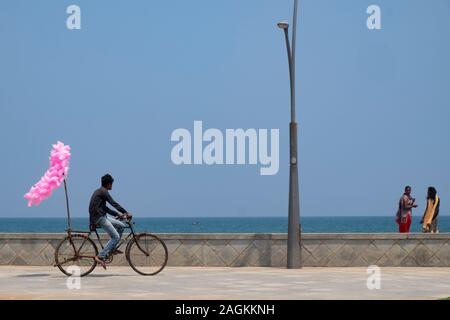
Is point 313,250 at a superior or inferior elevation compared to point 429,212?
inferior

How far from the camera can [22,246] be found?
63.8 feet

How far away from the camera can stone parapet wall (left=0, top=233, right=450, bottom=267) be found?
18625mm

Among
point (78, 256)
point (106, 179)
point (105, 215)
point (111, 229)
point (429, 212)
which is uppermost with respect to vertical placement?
point (106, 179)

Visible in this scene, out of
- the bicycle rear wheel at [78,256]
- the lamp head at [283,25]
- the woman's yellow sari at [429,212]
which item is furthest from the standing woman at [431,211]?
the bicycle rear wheel at [78,256]

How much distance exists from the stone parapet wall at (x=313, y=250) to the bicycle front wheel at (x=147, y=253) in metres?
2.43

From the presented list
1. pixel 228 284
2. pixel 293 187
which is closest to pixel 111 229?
pixel 228 284

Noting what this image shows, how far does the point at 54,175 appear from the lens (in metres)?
16.8

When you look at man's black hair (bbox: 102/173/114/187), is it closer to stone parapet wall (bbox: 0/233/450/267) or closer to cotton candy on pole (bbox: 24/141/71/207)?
cotton candy on pole (bbox: 24/141/71/207)

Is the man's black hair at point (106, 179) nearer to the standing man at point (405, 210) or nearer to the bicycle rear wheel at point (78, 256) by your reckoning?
the bicycle rear wheel at point (78, 256)

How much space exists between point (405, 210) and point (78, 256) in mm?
8087

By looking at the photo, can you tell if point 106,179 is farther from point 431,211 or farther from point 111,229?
point 431,211

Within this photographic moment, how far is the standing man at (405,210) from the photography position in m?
20.2
